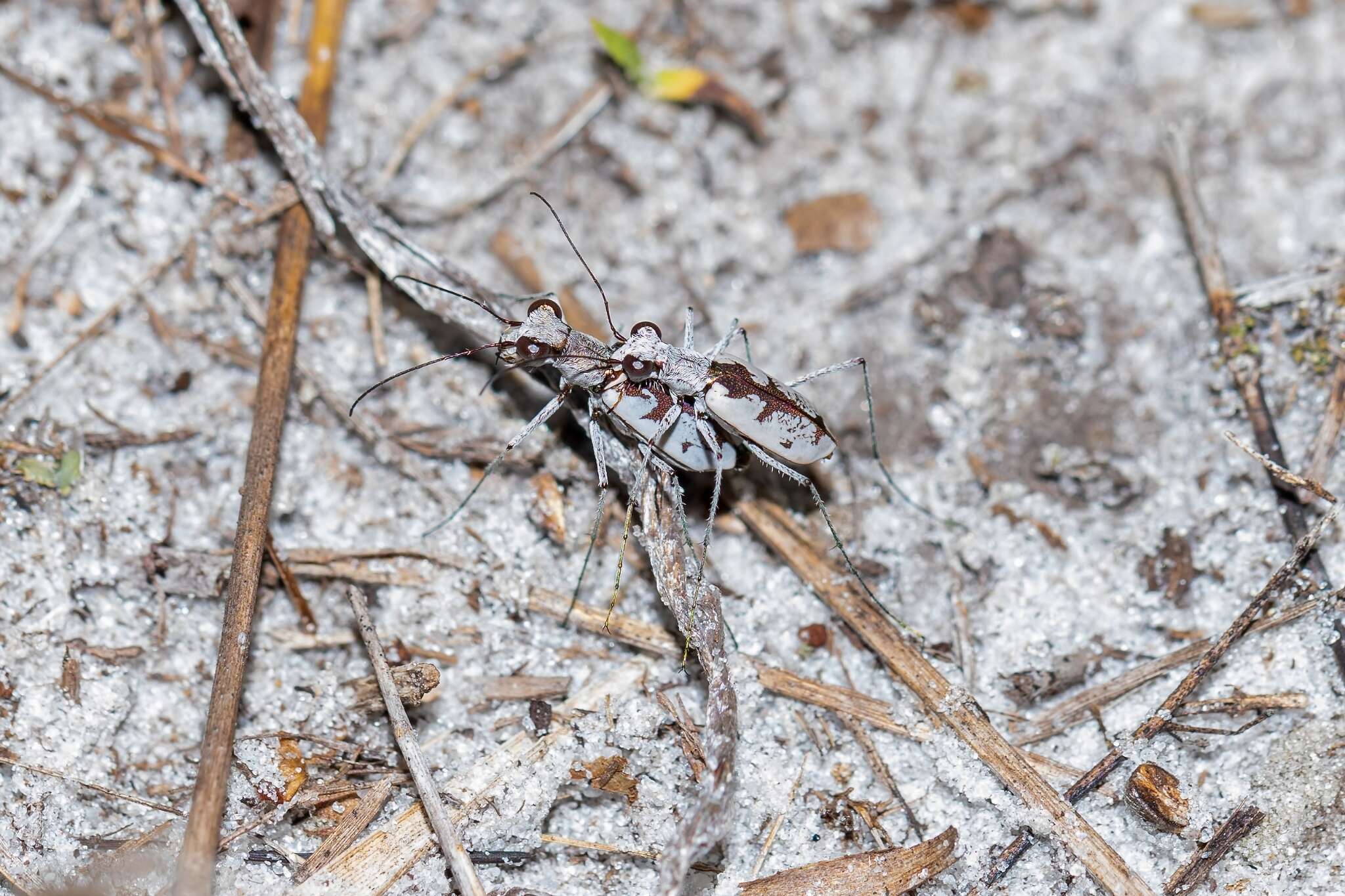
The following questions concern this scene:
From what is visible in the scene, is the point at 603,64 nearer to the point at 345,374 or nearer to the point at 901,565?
the point at 345,374

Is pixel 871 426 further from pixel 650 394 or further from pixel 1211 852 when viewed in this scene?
pixel 1211 852

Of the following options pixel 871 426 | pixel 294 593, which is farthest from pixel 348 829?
pixel 871 426

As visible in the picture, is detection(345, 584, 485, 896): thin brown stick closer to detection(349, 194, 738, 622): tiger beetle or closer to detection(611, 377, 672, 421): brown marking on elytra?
detection(349, 194, 738, 622): tiger beetle

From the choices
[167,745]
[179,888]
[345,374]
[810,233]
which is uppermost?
[810,233]

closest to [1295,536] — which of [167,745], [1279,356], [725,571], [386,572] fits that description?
[1279,356]

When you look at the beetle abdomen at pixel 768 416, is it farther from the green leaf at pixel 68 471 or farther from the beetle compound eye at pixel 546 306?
the green leaf at pixel 68 471

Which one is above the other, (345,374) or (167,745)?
(345,374)

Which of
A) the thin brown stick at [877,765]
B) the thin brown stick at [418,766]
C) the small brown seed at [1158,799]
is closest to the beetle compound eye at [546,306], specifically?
the thin brown stick at [418,766]
